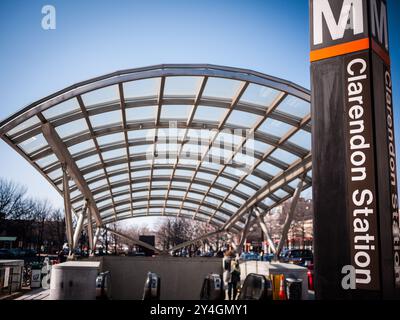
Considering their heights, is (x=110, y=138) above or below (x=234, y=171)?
above

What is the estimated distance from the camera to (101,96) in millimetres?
16484

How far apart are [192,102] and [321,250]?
1280 cm

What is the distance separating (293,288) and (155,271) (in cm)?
1080

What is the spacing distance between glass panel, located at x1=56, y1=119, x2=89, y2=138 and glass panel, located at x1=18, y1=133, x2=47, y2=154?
918 millimetres

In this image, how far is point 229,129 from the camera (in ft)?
66.6

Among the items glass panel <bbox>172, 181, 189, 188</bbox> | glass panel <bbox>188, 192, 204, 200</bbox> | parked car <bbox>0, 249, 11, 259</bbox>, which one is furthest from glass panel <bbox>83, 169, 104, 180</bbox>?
parked car <bbox>0, 249, 11, 259</bbox>

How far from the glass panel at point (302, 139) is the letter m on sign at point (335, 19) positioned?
1302 cm

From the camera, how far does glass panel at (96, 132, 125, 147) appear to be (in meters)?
20.8

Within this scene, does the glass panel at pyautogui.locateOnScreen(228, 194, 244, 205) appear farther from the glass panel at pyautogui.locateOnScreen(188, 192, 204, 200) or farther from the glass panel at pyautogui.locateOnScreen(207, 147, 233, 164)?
the glass panel at pyautogui.locateOnScreen(207, 147, 233, 164)

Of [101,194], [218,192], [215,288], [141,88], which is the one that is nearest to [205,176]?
[218,192]

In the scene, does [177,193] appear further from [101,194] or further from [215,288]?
[215,288]

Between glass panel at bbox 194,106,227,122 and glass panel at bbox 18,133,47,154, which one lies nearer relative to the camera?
glass panel at bbox 18,133,47,154

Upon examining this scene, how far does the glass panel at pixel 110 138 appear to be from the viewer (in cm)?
2077
